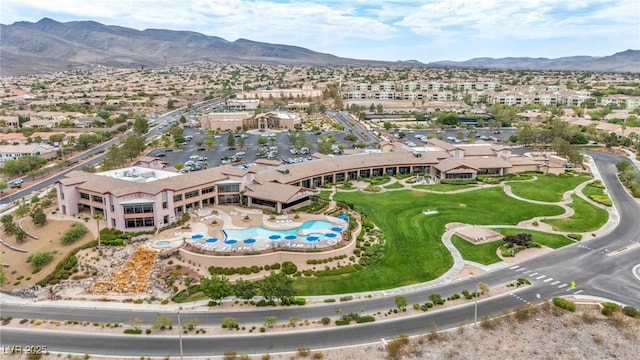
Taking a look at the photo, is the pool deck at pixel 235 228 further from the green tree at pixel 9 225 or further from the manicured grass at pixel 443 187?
the manicured grass at pixel 443 187

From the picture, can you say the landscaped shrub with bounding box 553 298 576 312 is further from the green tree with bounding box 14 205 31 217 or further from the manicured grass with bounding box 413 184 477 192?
the green tree with bounding box 14 205 31 217

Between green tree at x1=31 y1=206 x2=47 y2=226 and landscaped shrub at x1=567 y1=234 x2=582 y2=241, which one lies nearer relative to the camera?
landscaped shrub at x1=567 y1=234 x2=582 y2=241

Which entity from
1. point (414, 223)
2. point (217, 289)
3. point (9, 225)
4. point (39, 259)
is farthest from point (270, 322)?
point (9, 225)

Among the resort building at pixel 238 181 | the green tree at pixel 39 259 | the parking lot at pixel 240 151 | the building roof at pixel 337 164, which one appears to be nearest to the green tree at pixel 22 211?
the resort building at pixel 238 181

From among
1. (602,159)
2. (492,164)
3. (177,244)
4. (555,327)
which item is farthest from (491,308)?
(602,159)

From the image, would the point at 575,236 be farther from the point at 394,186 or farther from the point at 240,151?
the point at 240,151

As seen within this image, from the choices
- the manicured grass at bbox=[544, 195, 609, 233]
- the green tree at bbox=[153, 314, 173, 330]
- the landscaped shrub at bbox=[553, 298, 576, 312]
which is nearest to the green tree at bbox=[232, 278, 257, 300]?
the green tree at bbox=[153, 314, 173, 330]

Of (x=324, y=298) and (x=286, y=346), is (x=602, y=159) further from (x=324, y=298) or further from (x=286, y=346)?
(x=286, y=346)
